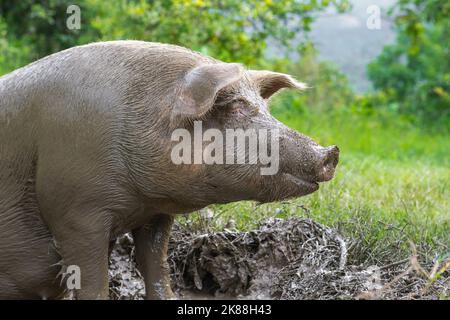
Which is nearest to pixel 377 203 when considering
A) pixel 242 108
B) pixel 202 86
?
pixel 242 108

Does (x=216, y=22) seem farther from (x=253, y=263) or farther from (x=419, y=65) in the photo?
(x=419, y=65)

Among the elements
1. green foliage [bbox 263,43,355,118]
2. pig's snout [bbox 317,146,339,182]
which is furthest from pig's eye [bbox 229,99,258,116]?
green foliage [bbox 263,43,355,118]

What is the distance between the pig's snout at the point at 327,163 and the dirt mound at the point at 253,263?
2.23 ft

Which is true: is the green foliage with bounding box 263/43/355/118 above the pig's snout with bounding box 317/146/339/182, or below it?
below

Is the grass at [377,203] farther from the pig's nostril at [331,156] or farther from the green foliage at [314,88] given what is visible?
the green foliage at [314,88]

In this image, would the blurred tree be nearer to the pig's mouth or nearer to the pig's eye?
the pig's eye

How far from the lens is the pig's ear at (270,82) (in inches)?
149

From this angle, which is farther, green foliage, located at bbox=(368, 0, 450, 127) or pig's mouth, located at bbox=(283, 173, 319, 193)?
green foliage, located at bbox=(368, 0, 450, 127)

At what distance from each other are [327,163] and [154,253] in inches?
36.3

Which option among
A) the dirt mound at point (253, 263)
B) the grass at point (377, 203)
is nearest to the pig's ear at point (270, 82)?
the dirt mound at point (253, 263)

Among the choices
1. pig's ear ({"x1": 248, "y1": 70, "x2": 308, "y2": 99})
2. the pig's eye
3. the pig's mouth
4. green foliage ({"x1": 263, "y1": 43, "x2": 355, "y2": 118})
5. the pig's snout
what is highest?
pig's ear ({"x1": 248, "y1": 70, "x2": 308, "y2": 99})

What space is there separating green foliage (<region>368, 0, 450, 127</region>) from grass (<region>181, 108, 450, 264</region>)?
5.06 feet

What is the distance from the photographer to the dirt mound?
414 cm
